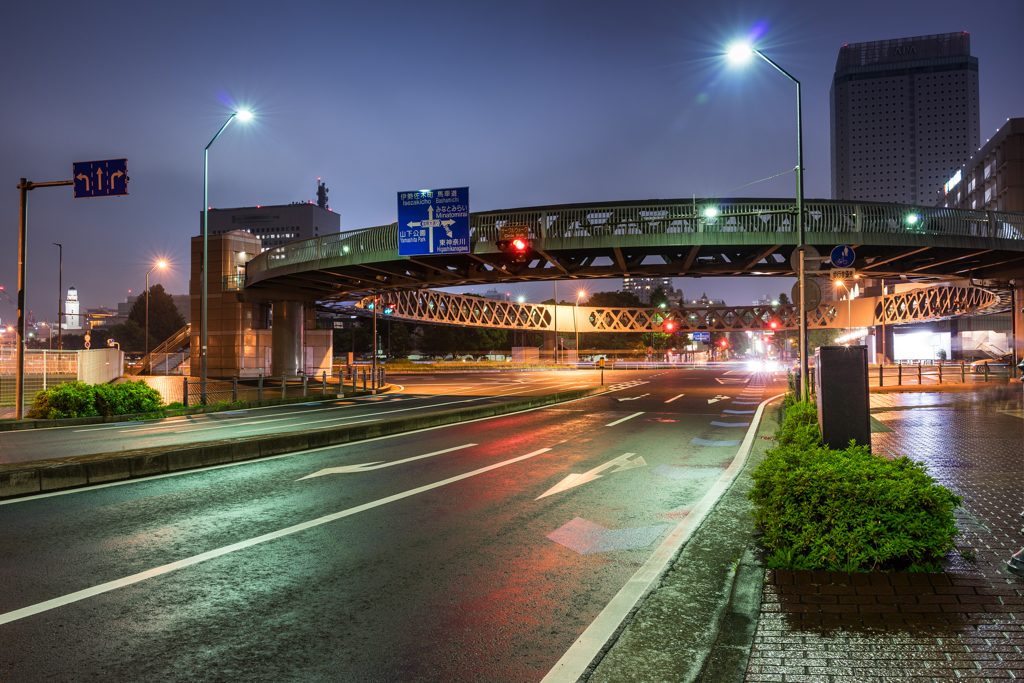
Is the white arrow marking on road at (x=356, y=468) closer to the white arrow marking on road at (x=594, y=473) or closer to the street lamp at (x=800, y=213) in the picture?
the white arrow marking on road at (x=594, y=473)

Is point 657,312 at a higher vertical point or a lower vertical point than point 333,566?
higher

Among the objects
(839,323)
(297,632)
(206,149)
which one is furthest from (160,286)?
(297,632)

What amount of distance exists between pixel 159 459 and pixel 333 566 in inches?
230

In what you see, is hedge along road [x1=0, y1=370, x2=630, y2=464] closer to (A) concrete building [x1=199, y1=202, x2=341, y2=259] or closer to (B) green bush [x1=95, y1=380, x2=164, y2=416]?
(B) green bush [x1=95, y1=380, x2=164, y2=416]

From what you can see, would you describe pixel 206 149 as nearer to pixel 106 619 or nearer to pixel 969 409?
pixel 106 619

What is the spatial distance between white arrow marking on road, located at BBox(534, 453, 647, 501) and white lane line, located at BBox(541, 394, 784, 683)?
6.18 feet

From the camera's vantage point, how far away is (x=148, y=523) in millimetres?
6754

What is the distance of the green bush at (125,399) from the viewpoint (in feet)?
65.1

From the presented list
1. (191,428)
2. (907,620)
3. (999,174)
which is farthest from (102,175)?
(999,174)

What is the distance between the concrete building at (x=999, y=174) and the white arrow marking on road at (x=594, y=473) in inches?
3327

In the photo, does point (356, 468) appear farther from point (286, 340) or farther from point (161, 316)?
point (161, 316)

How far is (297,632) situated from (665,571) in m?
2.93

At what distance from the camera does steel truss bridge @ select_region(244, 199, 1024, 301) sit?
23016 millimetres

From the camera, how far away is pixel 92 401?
1953 cm
